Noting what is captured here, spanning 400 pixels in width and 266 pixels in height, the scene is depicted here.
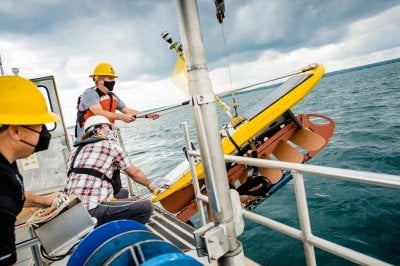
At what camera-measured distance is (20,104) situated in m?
1.50

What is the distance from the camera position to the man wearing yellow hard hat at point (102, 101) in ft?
14.6

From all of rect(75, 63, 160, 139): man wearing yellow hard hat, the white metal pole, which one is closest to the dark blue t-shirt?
the white metal pole

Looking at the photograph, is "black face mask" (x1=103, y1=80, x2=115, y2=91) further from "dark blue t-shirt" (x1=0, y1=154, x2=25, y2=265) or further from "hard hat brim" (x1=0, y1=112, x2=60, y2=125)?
"dark blue t-shirt" (x1=0, y1=154, x2=25, y2=265)

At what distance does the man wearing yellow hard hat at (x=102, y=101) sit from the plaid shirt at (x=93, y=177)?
1378 millimetres

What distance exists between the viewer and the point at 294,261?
4820 mm

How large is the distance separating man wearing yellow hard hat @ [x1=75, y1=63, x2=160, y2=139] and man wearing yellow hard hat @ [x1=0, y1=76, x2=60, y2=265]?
Result: 2.81m

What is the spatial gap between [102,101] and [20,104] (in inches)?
134

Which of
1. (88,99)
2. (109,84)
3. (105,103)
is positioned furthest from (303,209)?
(109,84)

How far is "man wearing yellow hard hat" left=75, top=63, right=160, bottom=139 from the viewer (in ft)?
14.6

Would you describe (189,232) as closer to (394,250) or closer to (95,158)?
(95,158)

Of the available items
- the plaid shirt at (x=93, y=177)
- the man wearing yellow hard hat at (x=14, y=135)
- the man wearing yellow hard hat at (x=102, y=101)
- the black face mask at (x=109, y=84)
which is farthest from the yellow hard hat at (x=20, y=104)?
the black face mask at (x=109, y=84)

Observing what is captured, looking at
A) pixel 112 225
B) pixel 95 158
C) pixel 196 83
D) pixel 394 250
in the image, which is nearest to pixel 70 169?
pixel 95 158

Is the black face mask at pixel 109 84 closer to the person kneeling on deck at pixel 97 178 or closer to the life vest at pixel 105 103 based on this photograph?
the life vest at pixel 105 103

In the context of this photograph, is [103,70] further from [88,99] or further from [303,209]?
[303,209]
